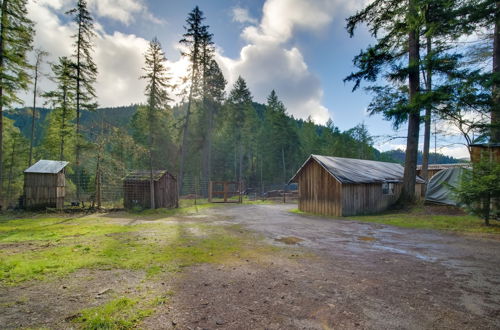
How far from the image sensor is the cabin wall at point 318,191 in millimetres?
16406

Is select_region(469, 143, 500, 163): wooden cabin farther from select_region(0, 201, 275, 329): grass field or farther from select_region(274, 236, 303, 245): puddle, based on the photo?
select_region(0, 201, 275, 329): grass field

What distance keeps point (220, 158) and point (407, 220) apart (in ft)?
121

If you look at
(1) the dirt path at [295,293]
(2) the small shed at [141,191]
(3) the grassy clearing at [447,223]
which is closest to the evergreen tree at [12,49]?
(2) the small shed at [141,191]

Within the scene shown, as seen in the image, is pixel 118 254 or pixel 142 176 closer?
pixel 118 254

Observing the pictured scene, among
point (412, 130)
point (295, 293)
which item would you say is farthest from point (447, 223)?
point (295, 293)

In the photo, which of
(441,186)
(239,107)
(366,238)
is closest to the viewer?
(366,238)

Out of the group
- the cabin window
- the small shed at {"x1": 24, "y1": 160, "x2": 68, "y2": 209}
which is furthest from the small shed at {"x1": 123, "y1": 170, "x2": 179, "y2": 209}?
the cabin window

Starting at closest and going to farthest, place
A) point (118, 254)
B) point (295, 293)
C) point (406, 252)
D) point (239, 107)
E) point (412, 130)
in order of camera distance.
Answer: point (295, 293) → point (118, 254) → point (406, 252) → point (412, 130) → point (239, 107)

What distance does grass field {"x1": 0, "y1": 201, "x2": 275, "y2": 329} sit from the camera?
3.45m

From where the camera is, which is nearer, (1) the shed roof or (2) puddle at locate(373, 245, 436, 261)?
(2) puddle at locate(373, 245, 436, 261)

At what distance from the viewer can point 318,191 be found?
1778cm

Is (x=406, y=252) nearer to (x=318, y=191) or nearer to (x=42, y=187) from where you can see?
(x=318, y=191)

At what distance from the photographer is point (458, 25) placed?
13.6 meters

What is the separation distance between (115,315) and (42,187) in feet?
59.2
